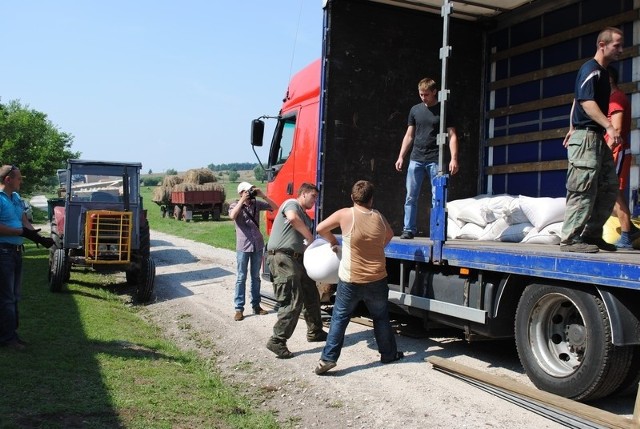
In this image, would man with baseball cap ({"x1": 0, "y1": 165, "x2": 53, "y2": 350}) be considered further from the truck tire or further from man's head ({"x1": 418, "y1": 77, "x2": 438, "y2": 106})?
the truck tire

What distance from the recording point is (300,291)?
6.61 meters

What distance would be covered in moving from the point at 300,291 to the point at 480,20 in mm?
4594

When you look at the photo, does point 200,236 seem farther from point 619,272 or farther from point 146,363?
point 619,272

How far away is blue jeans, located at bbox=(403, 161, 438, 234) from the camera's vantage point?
22.7ft

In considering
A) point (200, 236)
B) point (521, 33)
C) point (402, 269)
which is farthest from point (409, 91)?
point (200, 236)

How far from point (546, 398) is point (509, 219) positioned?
2.63 m

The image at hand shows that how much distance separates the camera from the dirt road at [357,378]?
4.58 metres

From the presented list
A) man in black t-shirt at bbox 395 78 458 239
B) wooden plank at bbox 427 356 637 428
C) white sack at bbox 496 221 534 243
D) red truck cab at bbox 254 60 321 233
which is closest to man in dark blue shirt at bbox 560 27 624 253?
wooden plank at bbox 427 356 637 428

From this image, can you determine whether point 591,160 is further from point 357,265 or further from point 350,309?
point 350,309

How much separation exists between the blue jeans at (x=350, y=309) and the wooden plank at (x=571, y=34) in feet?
13.0

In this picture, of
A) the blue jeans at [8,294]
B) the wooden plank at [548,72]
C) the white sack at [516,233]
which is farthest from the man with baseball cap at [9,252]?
the wooden plank at [548,72]

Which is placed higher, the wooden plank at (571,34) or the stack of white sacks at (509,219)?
the wooden plank at (571,34)

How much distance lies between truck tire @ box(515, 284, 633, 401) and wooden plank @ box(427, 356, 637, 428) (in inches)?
6.5

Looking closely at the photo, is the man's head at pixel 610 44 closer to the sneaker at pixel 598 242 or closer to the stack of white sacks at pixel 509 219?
the sneaker at pixel 598 242
